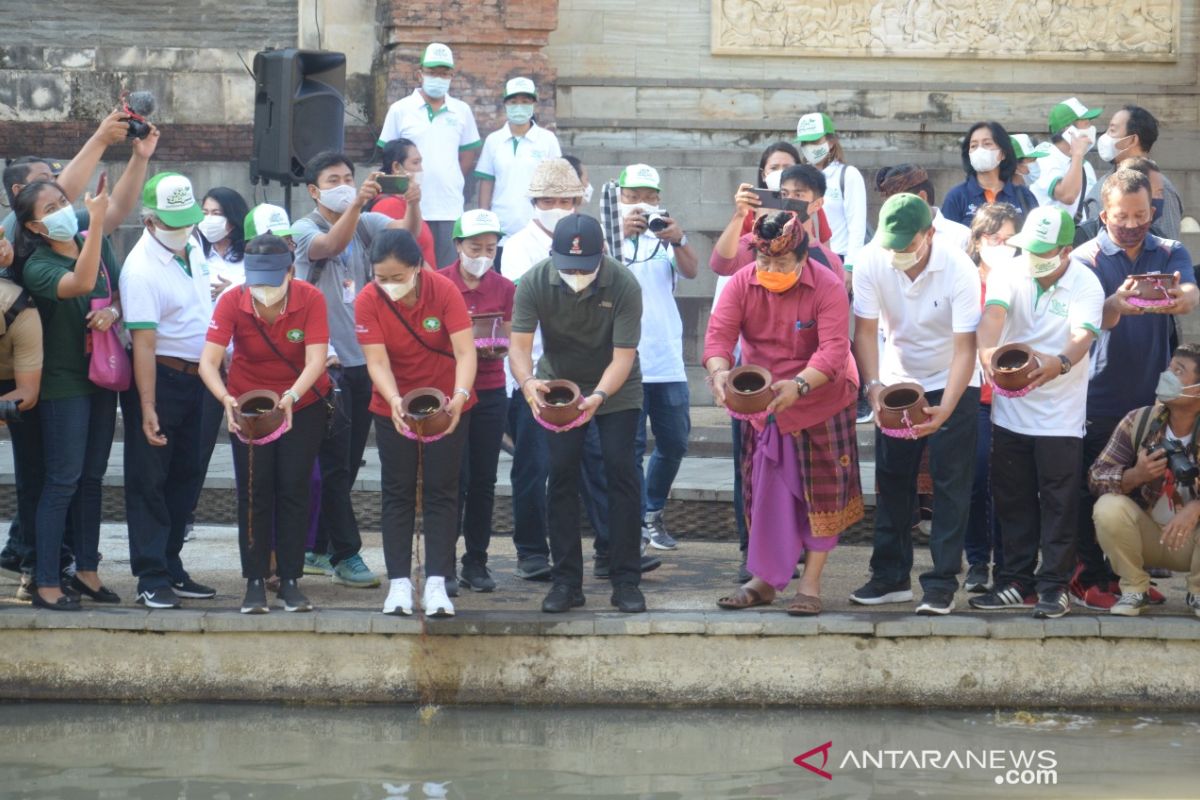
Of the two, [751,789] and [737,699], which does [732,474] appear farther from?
[751,789]

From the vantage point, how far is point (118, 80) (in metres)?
14.9

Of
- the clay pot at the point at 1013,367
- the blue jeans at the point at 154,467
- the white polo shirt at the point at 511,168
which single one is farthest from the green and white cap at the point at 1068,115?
the blue jeans at the point at 154,467

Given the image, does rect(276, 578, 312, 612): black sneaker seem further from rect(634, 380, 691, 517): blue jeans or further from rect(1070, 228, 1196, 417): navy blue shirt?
rect(1070, 228, 1196, 417): navy blue shirt

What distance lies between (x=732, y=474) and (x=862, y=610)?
2.70 metres

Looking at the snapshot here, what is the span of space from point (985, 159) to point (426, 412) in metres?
3.93

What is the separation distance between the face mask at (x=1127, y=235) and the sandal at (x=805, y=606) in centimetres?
212

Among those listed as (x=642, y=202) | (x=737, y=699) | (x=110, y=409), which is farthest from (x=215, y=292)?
(x=737, y=699)

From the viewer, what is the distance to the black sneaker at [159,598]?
25.4ft

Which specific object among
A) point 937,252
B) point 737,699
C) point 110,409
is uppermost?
point 937,252

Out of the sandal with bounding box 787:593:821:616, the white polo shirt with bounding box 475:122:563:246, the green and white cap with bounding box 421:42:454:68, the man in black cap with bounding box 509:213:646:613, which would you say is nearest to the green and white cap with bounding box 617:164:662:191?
the man in black cap with bounding box 509:213:646:613

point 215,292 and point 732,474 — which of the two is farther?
point 732,474

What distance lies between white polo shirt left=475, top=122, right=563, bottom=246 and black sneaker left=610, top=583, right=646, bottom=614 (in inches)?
195

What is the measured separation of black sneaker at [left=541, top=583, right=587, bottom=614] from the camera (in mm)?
7656

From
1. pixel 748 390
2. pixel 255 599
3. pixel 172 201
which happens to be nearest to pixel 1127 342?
pixel 748 390
